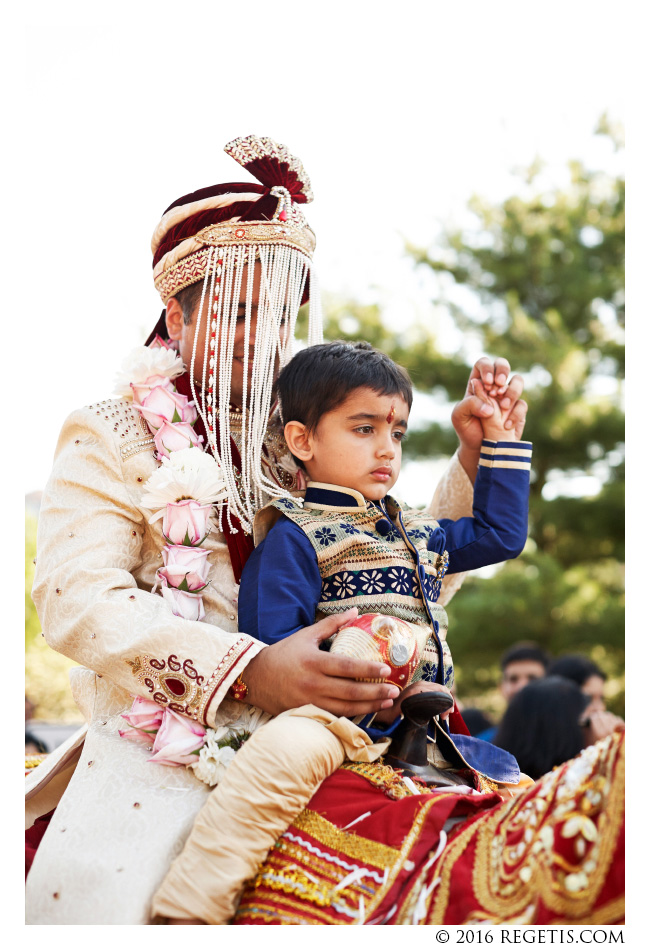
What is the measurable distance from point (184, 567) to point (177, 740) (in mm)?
499

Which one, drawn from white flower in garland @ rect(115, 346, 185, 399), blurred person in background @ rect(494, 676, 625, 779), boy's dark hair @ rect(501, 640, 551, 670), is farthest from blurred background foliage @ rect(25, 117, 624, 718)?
white flower in garland @ rect(115, 346, 185, 399)

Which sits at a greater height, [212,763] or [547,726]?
[212,763]

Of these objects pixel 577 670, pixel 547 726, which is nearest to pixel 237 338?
pixel 547 726

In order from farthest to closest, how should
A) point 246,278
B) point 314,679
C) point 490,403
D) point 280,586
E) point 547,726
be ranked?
point 547,726, point 490,403, point 246,278, point 280,586, point 314,679

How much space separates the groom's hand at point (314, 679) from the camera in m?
2.29

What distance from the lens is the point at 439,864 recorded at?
6.44 ft

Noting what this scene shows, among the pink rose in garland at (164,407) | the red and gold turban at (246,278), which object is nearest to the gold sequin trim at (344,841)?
the red and gold turban at (246,278)

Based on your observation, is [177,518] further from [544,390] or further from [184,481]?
[544,390]

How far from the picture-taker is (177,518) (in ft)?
8.91

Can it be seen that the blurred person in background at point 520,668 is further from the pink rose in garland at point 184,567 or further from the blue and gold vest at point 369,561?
the pink rose in garland at point 184,567

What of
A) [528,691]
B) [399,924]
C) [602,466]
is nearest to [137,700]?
[399,924]

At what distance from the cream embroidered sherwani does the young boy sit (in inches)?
6.2

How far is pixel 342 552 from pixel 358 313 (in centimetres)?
1105

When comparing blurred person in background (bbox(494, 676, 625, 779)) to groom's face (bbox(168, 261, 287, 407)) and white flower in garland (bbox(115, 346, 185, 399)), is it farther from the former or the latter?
white flower in garland (bbox(115, 346, 185, 399))
